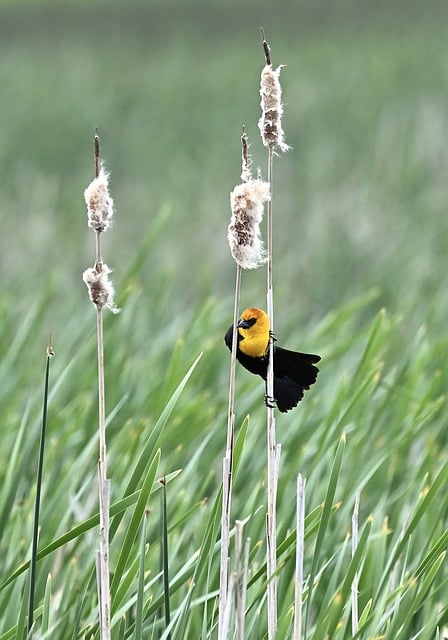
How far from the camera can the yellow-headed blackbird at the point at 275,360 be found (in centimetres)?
81

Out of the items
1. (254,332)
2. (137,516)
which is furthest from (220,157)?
(254,332)

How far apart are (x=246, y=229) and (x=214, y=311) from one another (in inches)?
62.5

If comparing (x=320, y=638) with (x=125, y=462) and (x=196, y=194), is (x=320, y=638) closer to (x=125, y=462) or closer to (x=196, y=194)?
(x=125, y=462)

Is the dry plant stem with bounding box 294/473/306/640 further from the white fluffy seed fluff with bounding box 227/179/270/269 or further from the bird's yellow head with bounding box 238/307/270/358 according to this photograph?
the white fluffy seed fluff with bounding box 227/179/270/269

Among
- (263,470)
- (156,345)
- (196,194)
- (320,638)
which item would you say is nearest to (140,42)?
(196,194)

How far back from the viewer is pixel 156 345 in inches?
92.9

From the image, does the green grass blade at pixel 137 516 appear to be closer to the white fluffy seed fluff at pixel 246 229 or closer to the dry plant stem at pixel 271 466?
the dry plant stem at pixel 271 466

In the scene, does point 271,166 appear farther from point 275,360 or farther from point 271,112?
point 275,360

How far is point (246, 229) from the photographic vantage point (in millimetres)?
760

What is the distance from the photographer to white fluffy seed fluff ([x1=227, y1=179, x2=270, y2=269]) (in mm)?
757

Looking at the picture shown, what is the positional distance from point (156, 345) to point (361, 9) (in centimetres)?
1074

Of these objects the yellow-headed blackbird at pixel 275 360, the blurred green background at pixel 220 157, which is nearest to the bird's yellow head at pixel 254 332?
the yellow-headed blackbird at pixel 275 360

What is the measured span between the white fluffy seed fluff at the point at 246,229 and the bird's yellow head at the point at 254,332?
57 mm

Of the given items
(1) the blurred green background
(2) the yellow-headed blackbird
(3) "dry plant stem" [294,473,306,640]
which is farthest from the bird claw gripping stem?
(1) the blurred green background
